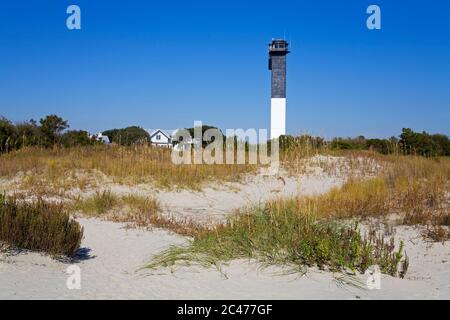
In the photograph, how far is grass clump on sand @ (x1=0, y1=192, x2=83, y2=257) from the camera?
5.98 meters

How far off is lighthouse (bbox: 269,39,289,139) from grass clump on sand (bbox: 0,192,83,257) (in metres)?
43.7

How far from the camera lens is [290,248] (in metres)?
5.75

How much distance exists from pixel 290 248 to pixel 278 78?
48.6m

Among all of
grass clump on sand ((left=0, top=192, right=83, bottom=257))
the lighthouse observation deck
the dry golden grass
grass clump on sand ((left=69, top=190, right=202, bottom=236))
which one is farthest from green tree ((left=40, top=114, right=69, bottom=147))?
the lighthouse observation deck

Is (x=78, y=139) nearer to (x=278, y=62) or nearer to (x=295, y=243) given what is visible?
(x=295, y=243)

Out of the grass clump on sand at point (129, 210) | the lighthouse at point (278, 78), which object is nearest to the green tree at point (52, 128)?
the grass clump on sand at point (129, 210)

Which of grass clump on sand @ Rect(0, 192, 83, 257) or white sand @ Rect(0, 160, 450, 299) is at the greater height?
grass clump on sand @ Rect(0, 192, 83, 257)

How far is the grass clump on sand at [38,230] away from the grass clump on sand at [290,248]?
135cm

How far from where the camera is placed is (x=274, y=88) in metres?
52.1

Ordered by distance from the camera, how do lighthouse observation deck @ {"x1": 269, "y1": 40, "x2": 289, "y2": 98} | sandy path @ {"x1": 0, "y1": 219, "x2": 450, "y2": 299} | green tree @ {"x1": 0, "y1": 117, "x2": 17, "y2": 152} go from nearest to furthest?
sandy path @ {"x1": 0, "y1": 219, "x2": 450, "y2": 299} < green tree @ {"x1": 0, "y1": 117, "x2": 17, "y2": 152} < lighthouse observation deck @ {"x1": 269, "y1": 40, "x2": 289, "y2": 98}

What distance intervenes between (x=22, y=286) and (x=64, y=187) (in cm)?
912

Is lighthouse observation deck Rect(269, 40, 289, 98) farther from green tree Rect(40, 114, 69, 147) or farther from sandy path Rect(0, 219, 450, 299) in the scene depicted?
sandy path Rect(0, 219, 450, 299)

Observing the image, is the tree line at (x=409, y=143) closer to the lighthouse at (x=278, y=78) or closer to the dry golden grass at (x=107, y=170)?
the dry golden grass at (x=107, y=170)

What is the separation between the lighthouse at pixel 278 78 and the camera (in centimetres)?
5125
